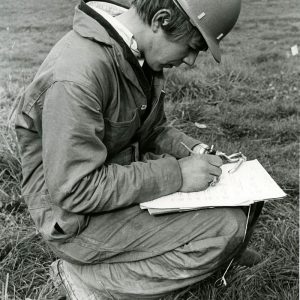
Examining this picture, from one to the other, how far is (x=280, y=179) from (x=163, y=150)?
123 cm

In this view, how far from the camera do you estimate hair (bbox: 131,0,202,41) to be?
7.27 ft

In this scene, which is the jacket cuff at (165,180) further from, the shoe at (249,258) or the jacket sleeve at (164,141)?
the shoe at (249,258)

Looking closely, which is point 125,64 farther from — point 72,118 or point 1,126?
point 1,126

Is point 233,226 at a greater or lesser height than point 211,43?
lesser

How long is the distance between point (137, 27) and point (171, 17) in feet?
0.56

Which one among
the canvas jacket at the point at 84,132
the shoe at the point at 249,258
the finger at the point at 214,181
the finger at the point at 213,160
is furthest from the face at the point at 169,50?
the shoe at the point at 249,258

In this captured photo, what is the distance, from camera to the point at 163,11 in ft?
7.27

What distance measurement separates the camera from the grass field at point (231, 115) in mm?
2699

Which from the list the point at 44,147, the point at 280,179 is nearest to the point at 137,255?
the point at 44,147

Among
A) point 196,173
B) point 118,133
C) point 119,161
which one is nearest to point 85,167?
point 118,133

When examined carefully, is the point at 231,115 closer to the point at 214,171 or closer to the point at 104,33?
the point at 214,171

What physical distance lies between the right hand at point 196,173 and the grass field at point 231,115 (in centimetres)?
56

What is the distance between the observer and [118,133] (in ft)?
7.50

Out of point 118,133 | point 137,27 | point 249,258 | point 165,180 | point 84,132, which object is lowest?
point 249,258
